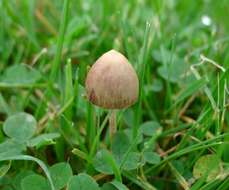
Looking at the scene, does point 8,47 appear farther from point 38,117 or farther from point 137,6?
point 137,6

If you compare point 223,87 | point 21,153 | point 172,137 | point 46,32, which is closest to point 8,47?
point 46,32

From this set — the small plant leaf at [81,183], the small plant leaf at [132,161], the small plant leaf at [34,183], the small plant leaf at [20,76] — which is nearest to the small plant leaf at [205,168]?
the small plant leaf at [132,161]

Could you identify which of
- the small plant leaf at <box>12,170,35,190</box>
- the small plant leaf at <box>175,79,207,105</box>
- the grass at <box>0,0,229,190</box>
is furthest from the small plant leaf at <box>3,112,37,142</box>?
the small plant leaf at <box>175,79,207,105</box>

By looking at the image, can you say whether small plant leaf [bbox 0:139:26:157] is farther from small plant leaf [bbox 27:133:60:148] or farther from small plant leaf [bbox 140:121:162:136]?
small plant leaf [bbox 140:121:162:136]

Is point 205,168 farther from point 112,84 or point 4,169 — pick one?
point 4,169

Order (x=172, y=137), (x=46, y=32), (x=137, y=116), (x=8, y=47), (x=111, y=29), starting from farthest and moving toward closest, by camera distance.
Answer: (x=46, y=32) < (x=111, y=29) < (x=8, y=47) < (x=172, y=137) < (x=137, y=116)

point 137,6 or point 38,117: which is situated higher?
point 137,6

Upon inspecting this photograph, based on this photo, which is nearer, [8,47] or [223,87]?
[223,87]
